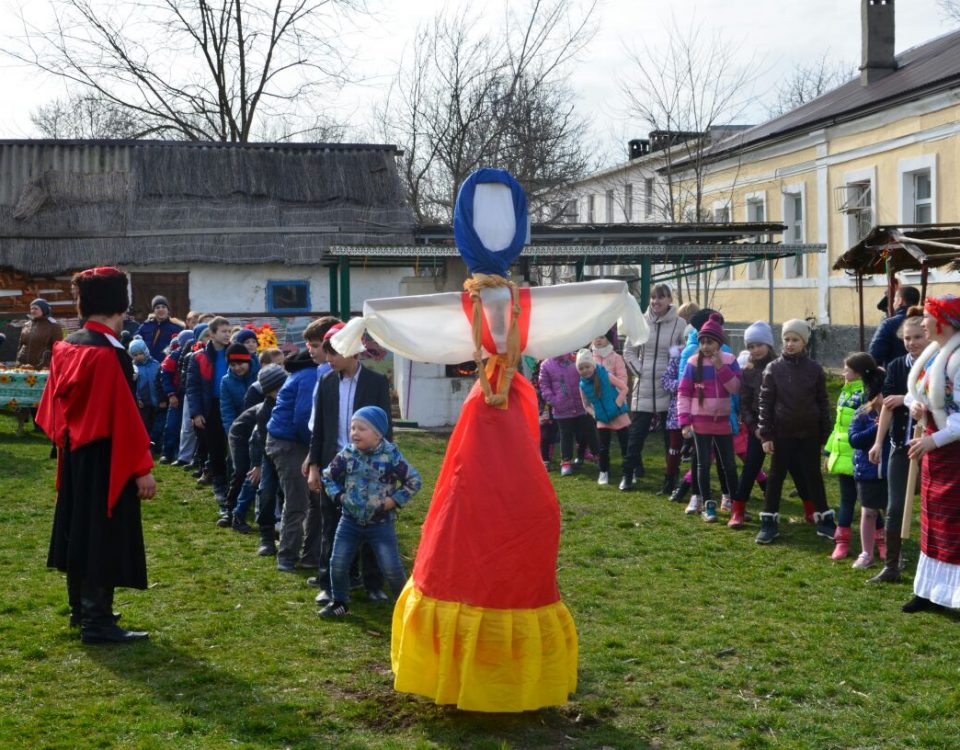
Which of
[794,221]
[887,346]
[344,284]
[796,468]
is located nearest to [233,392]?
[796,468]

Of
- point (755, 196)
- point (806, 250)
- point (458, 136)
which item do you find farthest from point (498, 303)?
point (755, 196)

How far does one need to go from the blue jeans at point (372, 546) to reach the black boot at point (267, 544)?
7.10 ft

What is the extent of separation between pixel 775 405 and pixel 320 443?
3732 mm

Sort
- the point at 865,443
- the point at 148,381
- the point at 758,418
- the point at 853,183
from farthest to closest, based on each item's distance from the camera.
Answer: the point at 853,183, the point at 148,381, the point at 758,418, the point at 865,443

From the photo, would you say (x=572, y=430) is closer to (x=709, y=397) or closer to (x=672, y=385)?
(x=672, y=385)

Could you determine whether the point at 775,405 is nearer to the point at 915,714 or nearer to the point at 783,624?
the point at 783,624

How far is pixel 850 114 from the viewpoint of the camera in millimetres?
25609

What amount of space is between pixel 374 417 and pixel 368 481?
365 millimetres

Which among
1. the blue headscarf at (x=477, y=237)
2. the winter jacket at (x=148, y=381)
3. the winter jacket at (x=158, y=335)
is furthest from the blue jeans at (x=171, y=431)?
the blue headscarf at (x=477, y=237)

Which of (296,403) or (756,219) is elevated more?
(756,219)

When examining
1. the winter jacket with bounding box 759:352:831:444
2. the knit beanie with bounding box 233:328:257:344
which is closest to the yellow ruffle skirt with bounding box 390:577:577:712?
the winter jacket with bounding box 759:352:831:444

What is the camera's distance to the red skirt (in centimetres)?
673

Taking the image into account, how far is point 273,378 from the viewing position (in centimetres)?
897

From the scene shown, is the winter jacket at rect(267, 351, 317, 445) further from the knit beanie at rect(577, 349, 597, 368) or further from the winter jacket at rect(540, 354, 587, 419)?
the winter jacket at rect(540, 354, 587, 419)
